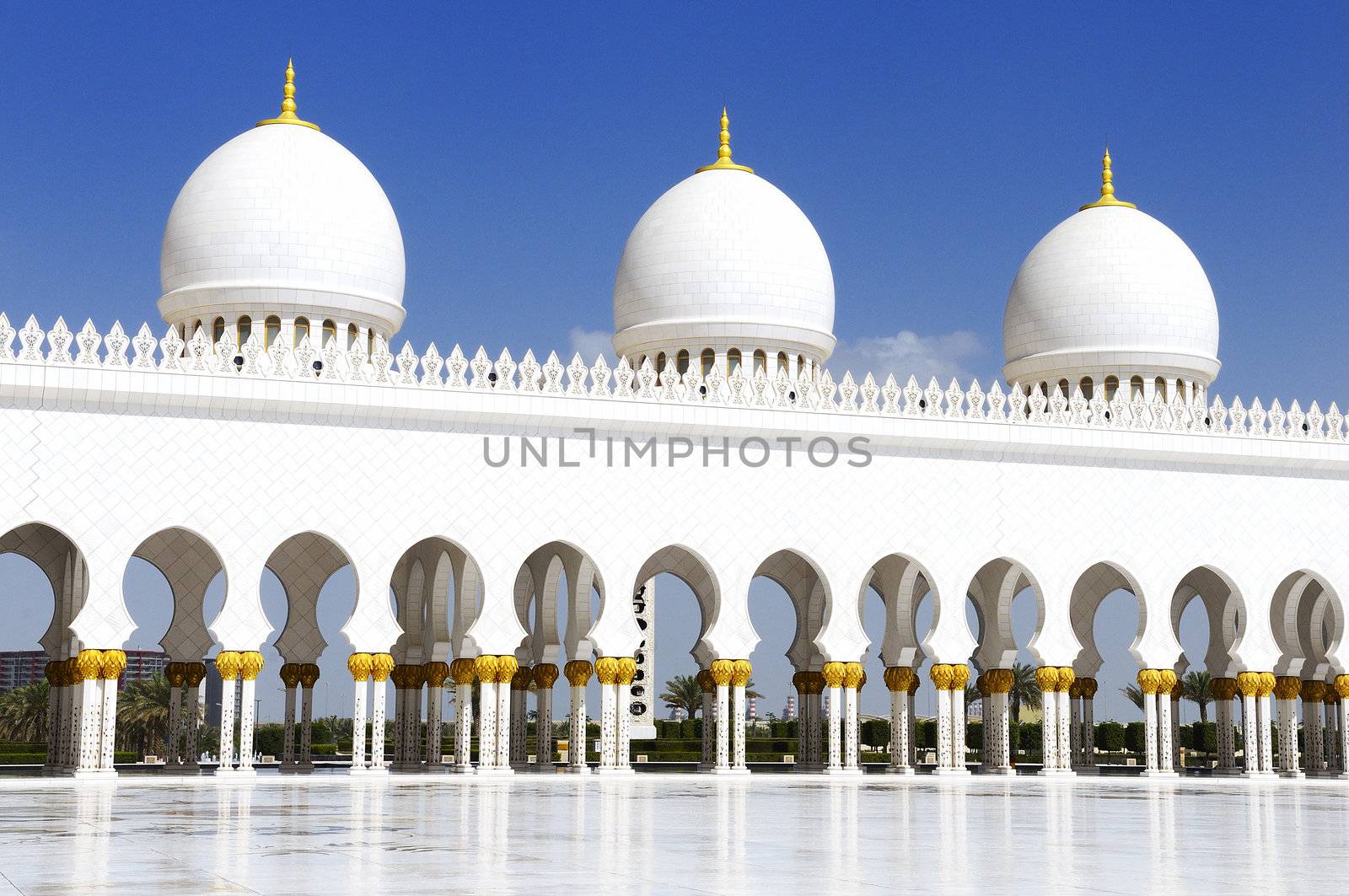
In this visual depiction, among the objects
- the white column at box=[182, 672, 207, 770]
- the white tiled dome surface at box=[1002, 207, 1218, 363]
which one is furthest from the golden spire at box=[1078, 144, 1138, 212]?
the white column at box=[182, 672, 207, 770]

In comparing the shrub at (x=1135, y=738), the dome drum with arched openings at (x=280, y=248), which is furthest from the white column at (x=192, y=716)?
the shrub at (x=1135, y=738)

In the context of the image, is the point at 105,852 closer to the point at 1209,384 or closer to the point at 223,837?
the point at 223,837

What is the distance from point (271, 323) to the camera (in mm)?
19688

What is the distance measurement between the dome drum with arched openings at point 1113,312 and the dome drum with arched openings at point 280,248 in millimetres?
9316

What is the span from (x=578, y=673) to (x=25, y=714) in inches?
713

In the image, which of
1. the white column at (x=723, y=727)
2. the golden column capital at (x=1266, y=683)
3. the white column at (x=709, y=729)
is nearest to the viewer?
the white column at (x=723, y=727)

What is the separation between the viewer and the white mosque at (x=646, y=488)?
671 inches

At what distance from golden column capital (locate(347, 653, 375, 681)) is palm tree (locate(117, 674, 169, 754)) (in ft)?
48.5

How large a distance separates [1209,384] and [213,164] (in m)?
14.5

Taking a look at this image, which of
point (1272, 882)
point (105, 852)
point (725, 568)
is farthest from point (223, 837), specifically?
point (725, 568)

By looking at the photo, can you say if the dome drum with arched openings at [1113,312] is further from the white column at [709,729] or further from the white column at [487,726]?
the white column at [487,726]

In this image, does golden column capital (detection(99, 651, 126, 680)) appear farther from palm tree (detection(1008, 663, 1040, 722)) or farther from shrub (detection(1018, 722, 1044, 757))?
palm tree (detection(1008, 663, 1040, 722))

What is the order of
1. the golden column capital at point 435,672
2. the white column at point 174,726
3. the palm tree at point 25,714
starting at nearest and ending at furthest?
the white column at point 174,726
the golden column capital at point 435,672
the palm tree at point 25,714

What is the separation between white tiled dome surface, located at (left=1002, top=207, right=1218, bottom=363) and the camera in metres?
23.1
